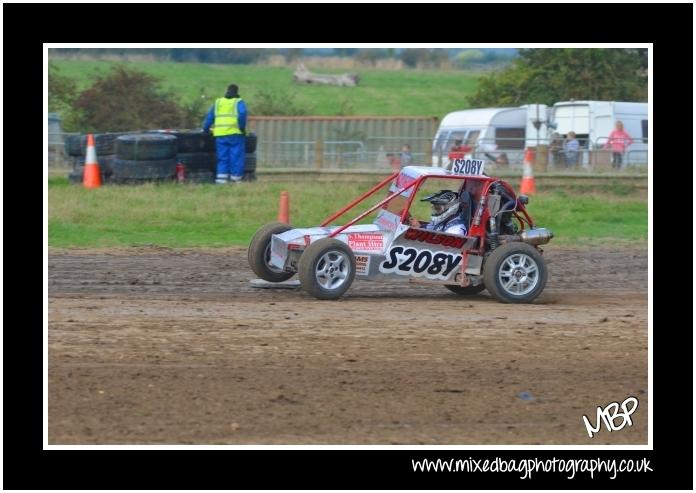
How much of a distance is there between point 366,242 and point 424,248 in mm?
577

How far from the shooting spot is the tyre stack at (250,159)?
20062 mm

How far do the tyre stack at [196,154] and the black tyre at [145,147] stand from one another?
32 cm

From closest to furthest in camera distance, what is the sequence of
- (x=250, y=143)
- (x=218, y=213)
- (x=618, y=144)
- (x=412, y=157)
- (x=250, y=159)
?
(x=218, y=213), (x=250, y=143), (x=250, y=159), (x=618, y=144), (x=412, y=157)

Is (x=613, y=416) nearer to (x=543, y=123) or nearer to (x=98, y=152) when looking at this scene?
(x=98, y=152)

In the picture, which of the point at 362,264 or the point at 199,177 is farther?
the point at 199,177

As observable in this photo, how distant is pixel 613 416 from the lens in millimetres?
7348

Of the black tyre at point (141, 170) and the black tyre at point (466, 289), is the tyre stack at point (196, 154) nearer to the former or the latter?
the black tyre at point (141, 170)

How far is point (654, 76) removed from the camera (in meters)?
10.4

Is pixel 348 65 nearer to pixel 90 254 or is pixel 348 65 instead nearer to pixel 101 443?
pixel 90 254

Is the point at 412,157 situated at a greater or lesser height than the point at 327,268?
greater

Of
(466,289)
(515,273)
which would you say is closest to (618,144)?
(466,289)

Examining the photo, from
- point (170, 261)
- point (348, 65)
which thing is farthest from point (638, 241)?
point (348, 65)

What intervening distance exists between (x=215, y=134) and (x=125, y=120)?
972cm

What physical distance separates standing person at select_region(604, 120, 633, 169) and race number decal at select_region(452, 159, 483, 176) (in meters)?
12.7
